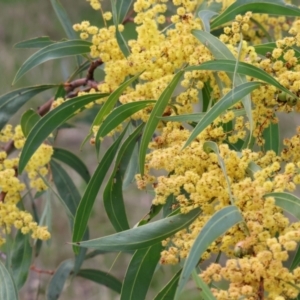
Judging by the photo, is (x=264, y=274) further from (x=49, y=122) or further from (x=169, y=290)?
(x=49, y=122)

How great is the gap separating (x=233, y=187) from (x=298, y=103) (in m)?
0.24

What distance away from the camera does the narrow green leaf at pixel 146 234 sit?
961 mm

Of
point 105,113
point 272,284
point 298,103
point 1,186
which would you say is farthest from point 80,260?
point 272,284

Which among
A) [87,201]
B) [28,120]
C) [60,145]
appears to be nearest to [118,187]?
[87,201]

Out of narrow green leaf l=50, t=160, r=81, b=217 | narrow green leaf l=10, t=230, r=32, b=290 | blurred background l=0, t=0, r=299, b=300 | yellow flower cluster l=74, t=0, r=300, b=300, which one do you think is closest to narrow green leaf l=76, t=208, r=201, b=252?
yellow flower cluster l=74, t=0, r=300, b=300

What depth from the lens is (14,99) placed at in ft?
5.09

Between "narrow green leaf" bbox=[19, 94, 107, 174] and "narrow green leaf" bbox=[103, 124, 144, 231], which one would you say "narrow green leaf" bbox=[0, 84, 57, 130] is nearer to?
"narrow green leaf" bbox=[19, 94, 107, 174]

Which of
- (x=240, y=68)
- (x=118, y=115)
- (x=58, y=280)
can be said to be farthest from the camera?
(x=58, y=280)

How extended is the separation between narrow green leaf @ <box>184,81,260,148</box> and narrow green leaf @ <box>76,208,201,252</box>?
12 cm

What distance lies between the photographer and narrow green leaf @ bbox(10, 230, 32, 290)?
4.98 ft

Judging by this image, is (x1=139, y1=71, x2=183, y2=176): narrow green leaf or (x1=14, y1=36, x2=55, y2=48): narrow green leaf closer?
(x1=139, y1=71, x2=183, y2=176): narrow green leaf

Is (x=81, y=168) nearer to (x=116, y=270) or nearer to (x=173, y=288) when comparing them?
(x=173, y=288)

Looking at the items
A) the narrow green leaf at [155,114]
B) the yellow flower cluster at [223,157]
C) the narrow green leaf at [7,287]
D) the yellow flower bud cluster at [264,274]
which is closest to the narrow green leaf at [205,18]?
the yellow flower cluster at [223,157]

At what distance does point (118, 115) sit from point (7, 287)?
0.42m
